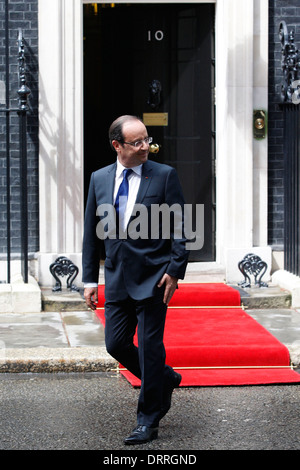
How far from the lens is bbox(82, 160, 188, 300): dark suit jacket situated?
4.65 metres

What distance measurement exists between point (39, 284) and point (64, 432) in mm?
4027

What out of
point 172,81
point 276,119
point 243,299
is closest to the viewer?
point 243,299

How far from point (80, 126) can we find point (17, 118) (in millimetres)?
638

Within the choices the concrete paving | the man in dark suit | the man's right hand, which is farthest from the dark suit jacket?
the concrete paving

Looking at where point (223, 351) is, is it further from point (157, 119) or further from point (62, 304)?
point (157, 119)

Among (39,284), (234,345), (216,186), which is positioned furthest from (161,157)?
(234,345)

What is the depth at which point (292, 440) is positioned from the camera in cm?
472

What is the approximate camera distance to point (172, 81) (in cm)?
930

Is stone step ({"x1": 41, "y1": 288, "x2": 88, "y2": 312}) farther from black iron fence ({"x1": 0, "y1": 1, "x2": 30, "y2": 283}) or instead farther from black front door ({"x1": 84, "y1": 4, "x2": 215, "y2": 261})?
black front door ({"x1": 84, "y1": 4, "x2": 215, "y2": 261})

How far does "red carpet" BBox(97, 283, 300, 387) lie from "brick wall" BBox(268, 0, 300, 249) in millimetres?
1586

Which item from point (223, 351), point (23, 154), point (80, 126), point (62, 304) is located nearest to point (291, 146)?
point (80, 126)
